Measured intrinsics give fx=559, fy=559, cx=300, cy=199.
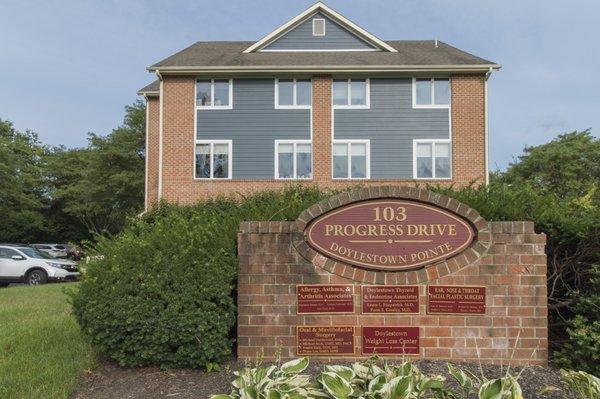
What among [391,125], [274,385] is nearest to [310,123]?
[391,125]

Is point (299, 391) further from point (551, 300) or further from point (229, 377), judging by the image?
point (551, 300)

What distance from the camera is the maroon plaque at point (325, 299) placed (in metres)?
5.17

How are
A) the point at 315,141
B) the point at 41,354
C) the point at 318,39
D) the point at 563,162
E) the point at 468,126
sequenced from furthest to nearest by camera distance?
the point at 563,162
the point at 318,39
the point at 315,141
the point at 468,126
the point at 41,354

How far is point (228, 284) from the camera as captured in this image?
197 inches

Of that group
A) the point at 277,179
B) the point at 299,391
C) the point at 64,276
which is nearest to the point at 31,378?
the point at 299,391

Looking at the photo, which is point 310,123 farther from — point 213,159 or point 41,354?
point 41,354

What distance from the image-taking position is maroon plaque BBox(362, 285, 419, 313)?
5.17 m

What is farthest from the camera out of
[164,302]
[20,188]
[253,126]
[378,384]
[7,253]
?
[20,188]

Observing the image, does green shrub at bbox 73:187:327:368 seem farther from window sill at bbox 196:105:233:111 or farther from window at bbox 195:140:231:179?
window sill at bbox 196:105:233:111

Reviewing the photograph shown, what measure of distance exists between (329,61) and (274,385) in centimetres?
2021

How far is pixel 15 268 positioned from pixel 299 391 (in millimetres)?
16843

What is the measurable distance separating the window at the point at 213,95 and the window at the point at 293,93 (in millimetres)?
2032

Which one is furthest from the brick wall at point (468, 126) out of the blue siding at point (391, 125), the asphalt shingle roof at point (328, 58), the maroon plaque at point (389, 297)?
the maroon plaque at point (389, 297)

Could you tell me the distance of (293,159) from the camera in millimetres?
22812
